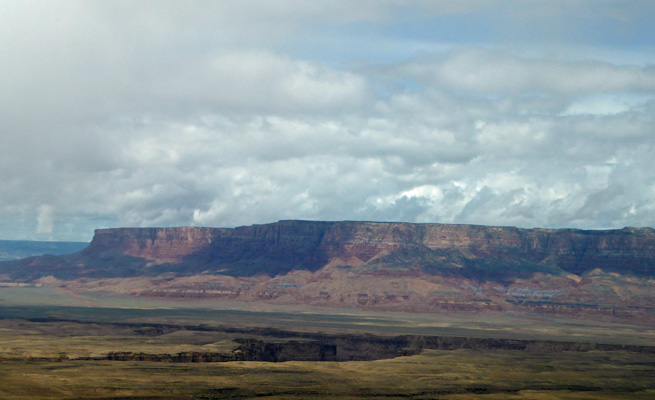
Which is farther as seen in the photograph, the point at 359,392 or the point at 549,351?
the point at 549,351

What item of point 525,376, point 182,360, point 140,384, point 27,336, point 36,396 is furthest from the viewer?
point 27,336

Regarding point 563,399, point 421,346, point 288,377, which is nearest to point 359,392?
point 288,377

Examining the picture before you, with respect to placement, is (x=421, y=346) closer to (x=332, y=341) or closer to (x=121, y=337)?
(x=332, y=341)

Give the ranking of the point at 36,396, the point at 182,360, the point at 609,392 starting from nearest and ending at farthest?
the point at 36,396 → the point at 609,392 → the point at 182,360

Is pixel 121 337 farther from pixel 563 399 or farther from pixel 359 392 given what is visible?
pixel 563 399

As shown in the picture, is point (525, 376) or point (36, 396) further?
point (525, 376)

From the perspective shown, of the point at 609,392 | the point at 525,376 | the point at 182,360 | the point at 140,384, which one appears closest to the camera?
the point at 140,384

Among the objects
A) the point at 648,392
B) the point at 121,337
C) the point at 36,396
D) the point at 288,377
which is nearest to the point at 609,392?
the point at 648,392

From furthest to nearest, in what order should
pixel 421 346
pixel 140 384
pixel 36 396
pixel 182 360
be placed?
pixel 421 346, pixel 182 360, pixel 140 384, pixel 36 396
